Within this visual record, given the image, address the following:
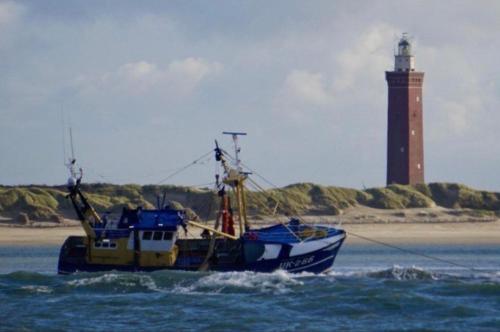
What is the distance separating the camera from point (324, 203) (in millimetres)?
98125

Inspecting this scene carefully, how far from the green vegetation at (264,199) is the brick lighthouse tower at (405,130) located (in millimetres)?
4967

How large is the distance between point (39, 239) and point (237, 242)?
98.1ft

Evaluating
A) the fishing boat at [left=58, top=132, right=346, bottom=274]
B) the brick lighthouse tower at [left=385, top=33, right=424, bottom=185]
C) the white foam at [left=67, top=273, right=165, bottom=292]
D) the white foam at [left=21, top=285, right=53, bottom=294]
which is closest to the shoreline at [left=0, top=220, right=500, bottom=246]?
the brick lighthouse tower at [left=385, top=33, right=424, bottom=185]

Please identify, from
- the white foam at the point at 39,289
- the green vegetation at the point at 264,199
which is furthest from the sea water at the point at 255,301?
the green vegetation at the point at 264,199

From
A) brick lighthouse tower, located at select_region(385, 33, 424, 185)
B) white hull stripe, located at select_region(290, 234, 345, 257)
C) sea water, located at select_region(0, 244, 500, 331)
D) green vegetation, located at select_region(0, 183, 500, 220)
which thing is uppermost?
brick lighthouse tower, located at select_region(385, 33, 424, 185)

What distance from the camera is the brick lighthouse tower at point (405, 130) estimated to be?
11069 cm

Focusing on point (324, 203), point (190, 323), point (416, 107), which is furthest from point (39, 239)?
point (190, 323)

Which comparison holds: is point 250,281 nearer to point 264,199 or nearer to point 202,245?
point 202,245

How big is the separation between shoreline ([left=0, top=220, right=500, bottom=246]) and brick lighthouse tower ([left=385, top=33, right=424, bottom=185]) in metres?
12.5

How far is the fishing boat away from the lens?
59.5m

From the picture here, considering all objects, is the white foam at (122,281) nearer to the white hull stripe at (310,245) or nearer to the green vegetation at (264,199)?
the white hull stripe at (310,245)

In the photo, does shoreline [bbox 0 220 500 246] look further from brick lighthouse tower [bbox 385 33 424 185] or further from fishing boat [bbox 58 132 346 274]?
fishing boat [bbox 58 132 346 274]

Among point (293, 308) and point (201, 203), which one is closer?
point (293, 308)

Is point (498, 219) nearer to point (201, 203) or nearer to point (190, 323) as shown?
point (201, 203)
